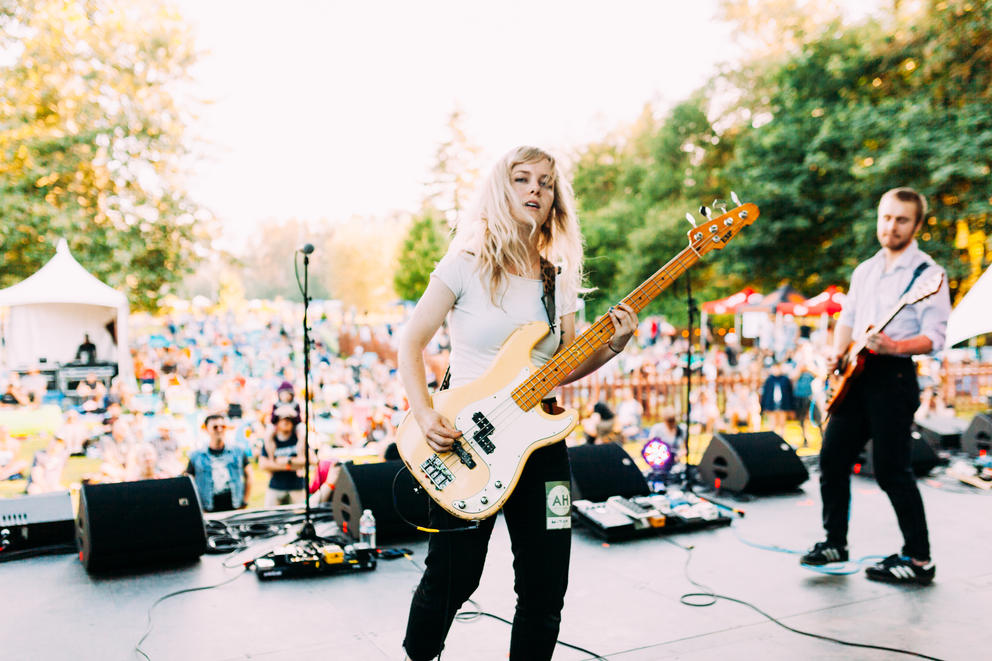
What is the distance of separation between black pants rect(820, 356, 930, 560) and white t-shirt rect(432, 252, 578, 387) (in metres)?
2.25

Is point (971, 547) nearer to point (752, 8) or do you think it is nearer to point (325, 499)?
point (325, 499)

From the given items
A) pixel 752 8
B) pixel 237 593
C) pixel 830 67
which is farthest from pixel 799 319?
pixel 237 593

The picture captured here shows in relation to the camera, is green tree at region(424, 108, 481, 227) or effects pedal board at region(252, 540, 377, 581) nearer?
effects pedal board at region(252, 540, 377, 581)

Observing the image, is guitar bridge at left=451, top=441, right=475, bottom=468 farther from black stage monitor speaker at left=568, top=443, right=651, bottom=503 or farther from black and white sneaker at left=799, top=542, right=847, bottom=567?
black stage monitor speaker at left=568, top=443, right=651, bottom=503

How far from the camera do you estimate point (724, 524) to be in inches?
212

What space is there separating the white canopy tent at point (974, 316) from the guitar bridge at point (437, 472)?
3775 mm

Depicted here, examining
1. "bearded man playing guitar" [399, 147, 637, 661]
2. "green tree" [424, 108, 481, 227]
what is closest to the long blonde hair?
"bearded man playing guitar" [399, 147, 637, 661]

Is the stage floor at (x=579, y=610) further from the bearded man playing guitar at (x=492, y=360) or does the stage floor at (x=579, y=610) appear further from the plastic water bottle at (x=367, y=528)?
the bearded man playing guitar at (x=492, y=360)

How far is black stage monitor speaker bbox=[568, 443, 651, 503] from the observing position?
5.64m

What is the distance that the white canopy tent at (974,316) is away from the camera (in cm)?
486

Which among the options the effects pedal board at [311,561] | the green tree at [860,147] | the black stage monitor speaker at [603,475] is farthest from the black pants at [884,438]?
the green tree at [860,147]

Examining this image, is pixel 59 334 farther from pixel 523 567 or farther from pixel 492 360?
pixel 523 567

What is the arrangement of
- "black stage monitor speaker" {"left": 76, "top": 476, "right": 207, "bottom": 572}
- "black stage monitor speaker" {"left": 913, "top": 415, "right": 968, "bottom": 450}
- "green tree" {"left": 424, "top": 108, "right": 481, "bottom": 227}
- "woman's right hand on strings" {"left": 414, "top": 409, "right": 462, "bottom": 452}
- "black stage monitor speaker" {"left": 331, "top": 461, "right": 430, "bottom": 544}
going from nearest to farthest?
"woman's right hand on strings" {"left": 414, "top": 409, "right": 462, "bottom": 452} < "black stage monitor speaker" {"left": 76, "top": 476, "right": 207, "bottom": 572} < "black stage monitor speaker" {"left": 331, "top": 461, "right": 430, "bottom": 544} < "black stage monitor speaker" {"left": 913, "top": 415, "right": 968, "bottom": 450} < "green tree" {"left": 424, "top": 108, "right": 481, "bottom": 227}

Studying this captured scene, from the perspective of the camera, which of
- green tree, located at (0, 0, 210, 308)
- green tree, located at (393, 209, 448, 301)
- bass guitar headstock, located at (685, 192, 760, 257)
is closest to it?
bass guitar headstock, located at (685, 192, 760, 257)
